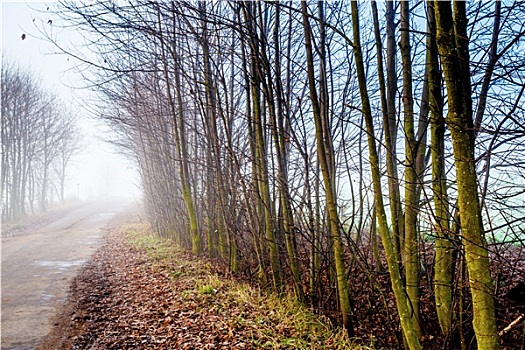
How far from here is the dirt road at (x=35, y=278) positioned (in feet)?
18.8

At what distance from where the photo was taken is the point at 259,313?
5797 millimetres

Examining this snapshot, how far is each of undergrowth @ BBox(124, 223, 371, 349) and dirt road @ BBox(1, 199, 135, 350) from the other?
2.37m

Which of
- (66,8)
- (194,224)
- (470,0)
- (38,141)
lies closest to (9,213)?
(38,141)

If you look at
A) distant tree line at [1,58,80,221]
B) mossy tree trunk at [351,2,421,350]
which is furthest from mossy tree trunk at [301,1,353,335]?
distant tree line at [1,58,80,221]

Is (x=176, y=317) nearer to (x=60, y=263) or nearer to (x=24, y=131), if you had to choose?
(x=60, y=263)

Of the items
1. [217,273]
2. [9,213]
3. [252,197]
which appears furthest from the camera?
[9,213]

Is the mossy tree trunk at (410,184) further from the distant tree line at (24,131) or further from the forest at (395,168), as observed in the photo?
the distant tree line at (24,131)

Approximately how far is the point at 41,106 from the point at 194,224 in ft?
77.1

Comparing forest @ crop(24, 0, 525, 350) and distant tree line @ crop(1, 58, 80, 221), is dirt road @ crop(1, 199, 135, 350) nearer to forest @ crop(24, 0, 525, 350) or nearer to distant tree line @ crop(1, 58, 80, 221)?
forest @ crop(24, 0, 525, 350)

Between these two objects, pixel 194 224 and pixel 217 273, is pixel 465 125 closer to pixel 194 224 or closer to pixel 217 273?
pixel 217 273

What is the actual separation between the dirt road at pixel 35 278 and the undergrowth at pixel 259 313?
237cm

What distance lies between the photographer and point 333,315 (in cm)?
562

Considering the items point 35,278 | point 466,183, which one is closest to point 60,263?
point 35,278

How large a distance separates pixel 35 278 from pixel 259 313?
6.48 meters
